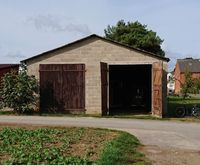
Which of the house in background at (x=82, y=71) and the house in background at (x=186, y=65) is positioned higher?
the house in background at (x=186, y=65)

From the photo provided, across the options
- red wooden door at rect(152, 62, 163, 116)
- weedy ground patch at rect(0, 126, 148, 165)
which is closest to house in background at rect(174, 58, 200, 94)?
red wooden door at rect(152, 62, 163, 116)

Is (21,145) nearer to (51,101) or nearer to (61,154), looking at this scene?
(61,154)

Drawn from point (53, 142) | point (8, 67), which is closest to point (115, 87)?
point (8, 67)

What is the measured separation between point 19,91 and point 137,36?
117ft

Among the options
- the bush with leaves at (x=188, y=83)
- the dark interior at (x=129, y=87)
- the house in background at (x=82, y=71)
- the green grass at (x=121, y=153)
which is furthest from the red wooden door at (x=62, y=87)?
the bush with leaves at (x=188, y=83)

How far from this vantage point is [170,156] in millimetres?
14312

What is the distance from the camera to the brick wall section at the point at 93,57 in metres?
31.1

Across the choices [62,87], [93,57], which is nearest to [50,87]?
[62,87]

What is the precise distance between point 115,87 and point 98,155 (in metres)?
29.9

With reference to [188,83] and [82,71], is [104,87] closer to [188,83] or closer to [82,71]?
[82,71]

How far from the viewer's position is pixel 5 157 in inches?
504

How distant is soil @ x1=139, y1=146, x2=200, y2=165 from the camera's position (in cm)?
1332

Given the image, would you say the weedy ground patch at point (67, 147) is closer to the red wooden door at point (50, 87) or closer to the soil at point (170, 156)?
the soil at point (170, 156)

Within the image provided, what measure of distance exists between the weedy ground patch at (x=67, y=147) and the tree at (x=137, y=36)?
43838 mm
